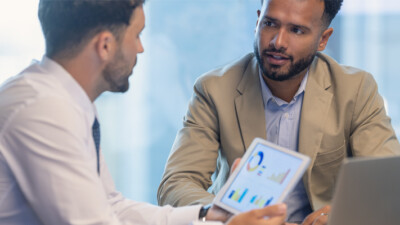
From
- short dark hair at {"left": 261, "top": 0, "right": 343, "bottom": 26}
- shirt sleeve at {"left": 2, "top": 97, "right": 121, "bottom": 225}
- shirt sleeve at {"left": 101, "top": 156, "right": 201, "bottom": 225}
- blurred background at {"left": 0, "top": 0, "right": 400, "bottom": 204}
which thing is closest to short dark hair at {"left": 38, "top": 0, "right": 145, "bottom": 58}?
shirt sleeve at {"left": 2, "top": 97, "right": 121, "bottom": 225}

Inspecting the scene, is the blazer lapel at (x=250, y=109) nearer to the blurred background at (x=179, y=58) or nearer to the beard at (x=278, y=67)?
the beard at (x=278, y=67)

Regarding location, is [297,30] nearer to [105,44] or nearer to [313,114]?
[313,114]

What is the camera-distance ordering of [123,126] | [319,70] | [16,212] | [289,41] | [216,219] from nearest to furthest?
[16,212] → [216,219] → [289,41] → [319,70] → [123,126]

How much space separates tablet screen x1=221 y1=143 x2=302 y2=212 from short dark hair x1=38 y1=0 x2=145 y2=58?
49 centimetres

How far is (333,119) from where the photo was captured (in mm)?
1945

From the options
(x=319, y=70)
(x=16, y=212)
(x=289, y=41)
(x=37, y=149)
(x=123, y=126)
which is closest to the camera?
(x=37, y=149)

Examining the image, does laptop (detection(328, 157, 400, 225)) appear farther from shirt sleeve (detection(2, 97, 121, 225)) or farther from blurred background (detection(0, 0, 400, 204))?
blurred background (detection(0, 0, 400, 204))

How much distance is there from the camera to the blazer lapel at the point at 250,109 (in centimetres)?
193

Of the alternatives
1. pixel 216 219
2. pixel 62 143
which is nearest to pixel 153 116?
pixel 216 219

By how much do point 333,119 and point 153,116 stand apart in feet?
5.86

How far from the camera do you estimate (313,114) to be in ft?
6.30

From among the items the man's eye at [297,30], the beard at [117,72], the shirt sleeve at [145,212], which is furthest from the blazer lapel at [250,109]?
the beard at [117,72]

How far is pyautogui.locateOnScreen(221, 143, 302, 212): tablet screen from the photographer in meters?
1.34

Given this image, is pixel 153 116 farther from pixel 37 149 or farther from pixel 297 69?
pixel 37 149
